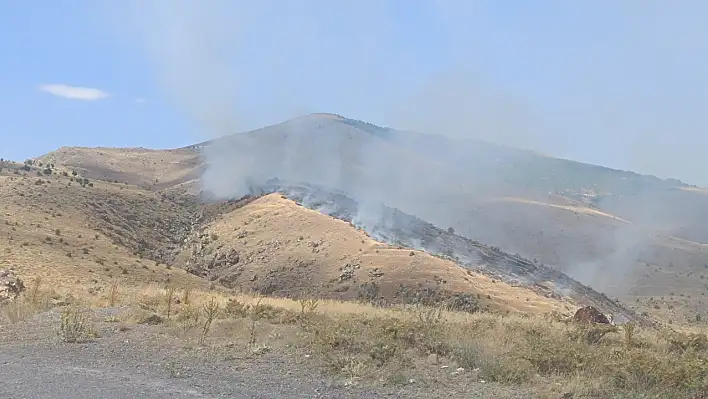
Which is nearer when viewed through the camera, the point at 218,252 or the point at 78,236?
the point at 78,236

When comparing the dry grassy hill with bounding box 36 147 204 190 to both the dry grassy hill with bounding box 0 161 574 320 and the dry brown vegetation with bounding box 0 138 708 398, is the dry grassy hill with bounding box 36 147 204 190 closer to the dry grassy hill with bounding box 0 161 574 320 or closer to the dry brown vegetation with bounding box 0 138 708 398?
the dry brown vegetation with bounding box 0 138 708 398

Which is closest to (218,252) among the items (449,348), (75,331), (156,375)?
(75,331)

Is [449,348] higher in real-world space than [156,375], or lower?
higher

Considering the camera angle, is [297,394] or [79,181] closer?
[297,394]

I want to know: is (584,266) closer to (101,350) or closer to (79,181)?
(79,181)

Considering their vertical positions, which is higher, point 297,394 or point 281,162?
point 281,162

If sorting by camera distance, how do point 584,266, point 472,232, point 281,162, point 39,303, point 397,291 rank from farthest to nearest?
point 281,162 < point 472,232 < point 584,266 < point 397,291 < point 39,303

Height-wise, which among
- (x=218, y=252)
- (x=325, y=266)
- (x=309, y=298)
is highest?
(x=325, y=266)

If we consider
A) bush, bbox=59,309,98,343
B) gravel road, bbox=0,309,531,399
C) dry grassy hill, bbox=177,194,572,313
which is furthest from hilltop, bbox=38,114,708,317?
gravel road, bbox=0,309,531,399

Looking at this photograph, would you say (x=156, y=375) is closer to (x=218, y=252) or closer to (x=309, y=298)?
(x=309, y=298)

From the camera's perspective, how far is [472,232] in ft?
332

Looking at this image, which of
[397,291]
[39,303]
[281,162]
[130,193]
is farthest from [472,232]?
[39,303]

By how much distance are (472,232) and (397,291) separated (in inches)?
2746

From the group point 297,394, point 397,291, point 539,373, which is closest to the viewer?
point 297,394
